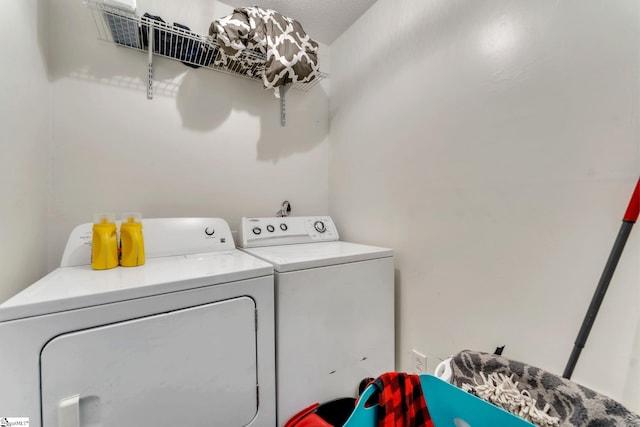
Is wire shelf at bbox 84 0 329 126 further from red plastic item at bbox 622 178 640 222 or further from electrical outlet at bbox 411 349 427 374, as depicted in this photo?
electrical outlet at bbox 411 349 427 374

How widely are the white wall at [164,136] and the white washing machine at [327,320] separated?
42 cm

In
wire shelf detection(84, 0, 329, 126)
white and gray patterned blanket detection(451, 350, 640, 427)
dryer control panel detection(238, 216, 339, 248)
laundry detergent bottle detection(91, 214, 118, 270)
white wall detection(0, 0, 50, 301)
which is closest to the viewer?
white and gray patterned blanket detection(451, 350, 640, 427)

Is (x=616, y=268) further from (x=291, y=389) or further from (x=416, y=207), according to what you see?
(x=291, y=389)

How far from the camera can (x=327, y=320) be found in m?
1.26

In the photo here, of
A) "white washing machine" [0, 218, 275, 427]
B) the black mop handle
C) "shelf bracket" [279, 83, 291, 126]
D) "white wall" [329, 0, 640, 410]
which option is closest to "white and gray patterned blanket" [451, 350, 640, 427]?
the black mop handle

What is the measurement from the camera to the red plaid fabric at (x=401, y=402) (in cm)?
80

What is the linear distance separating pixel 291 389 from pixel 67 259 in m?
1.15

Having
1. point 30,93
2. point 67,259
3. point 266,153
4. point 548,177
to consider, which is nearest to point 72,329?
point 67,259

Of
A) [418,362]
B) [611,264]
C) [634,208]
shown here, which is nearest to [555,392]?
[611,264]

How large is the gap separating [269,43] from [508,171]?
1.44 m

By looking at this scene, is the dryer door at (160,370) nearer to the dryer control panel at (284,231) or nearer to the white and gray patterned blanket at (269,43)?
the dryer control panel at (284,231)

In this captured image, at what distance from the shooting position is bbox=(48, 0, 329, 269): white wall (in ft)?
4.40

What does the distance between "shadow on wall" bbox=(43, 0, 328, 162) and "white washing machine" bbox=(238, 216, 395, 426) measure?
75cm

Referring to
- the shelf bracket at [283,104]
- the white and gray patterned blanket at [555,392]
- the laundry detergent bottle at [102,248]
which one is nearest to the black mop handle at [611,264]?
the white and gray patterned blanket at [555,392]
